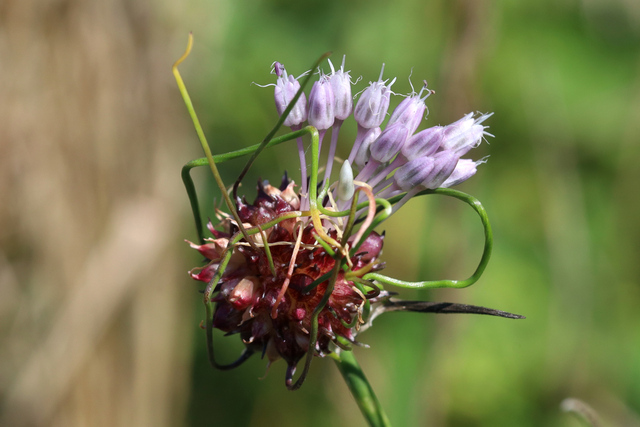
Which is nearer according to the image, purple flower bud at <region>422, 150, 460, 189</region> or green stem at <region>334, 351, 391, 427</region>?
purple flower bud at <region>422, 150, 460, 189</region>

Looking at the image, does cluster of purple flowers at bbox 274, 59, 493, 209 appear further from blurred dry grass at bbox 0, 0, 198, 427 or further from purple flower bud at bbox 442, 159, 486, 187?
blurred dry grass at bbox 0, 0, 198, 427

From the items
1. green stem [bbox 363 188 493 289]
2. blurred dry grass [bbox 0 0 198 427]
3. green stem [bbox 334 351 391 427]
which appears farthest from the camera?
blurred dry grass [bbox 0 0 198 427]

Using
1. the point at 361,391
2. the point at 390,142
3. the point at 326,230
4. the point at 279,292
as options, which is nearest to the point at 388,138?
the point at 390,142

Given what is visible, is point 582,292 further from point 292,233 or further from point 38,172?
point 38,172

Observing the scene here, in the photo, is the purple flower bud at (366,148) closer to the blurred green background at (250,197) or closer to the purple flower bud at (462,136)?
the purple flower bud at (462,136)

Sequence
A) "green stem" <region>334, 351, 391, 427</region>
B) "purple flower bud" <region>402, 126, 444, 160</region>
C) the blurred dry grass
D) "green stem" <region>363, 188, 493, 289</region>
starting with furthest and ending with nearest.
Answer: the blurred dry grass, "green stem" <region>334, 351, 391, 427</region>, "purple flower bud" <region>402, 126, 444, 160</region>, "green stem" <region>363, 188, 493, 289</region>

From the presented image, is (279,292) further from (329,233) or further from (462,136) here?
(462,136)

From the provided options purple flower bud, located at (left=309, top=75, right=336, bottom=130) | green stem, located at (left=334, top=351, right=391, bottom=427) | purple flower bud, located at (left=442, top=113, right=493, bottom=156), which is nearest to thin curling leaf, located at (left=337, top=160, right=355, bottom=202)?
purple flower bud, located at (left=309, top=75, right=336, bottom=130)
